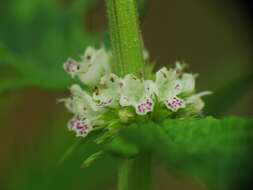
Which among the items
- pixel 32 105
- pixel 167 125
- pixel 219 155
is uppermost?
pixel 32 105

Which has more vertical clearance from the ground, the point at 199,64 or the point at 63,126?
the point at 199,64

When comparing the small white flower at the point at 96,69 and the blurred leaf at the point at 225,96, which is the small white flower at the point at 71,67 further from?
the blurred leaf at the point at 225,96

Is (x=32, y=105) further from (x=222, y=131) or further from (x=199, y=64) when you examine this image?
(x=222, y=131)

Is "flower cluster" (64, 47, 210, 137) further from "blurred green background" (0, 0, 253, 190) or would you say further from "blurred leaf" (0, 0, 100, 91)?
"blurred leaf" (0, 0, 100, 91)

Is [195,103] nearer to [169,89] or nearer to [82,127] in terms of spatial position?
[169,89]

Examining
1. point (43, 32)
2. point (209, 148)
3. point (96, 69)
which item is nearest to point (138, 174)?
point (96, 69)

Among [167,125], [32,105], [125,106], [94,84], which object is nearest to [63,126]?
[94,84]
